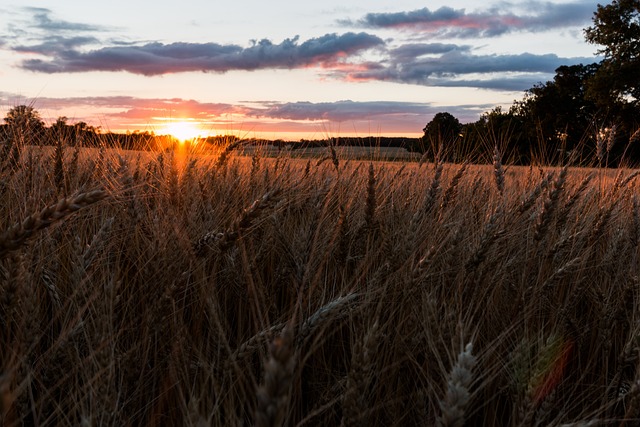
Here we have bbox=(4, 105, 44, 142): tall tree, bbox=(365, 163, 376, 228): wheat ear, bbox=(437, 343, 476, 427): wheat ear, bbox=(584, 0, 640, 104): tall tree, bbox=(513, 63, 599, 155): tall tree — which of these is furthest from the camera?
bbox=(513, 63, 599, 155): tall tree

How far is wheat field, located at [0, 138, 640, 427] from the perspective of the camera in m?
1.21

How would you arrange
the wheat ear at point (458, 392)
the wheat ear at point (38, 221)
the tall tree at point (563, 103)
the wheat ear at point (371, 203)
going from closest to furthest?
the wheat ear at point (458, 392), the wheat ear at point (38, 221), the wheat ear at point (371, 203), the tall tree at point (563, 103)

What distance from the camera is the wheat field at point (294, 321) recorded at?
121 cm

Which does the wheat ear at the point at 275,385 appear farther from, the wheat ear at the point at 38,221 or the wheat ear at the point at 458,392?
the wheat ear at the point at 38,221

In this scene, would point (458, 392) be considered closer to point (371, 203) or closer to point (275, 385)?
point (275, 385)

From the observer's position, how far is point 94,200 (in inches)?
44.6

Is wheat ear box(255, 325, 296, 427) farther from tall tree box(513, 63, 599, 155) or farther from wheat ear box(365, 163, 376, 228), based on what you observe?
tall tree box(513, 63, 599, 155)

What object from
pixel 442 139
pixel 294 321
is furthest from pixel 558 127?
pixel 294 321

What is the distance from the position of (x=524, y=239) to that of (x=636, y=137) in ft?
9.99

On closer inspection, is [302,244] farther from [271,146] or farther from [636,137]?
[636,137]

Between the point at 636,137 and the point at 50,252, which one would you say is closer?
the point at 50,252


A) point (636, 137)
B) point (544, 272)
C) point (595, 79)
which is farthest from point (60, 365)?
point (595, 79)

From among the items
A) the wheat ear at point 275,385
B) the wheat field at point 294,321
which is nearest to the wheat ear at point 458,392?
the wheat field at point 294,321

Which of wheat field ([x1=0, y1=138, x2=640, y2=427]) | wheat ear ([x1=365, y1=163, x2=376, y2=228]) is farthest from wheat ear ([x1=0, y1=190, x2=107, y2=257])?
wheat ear ([x1=365, y1=163, x2=376, y2=228])
